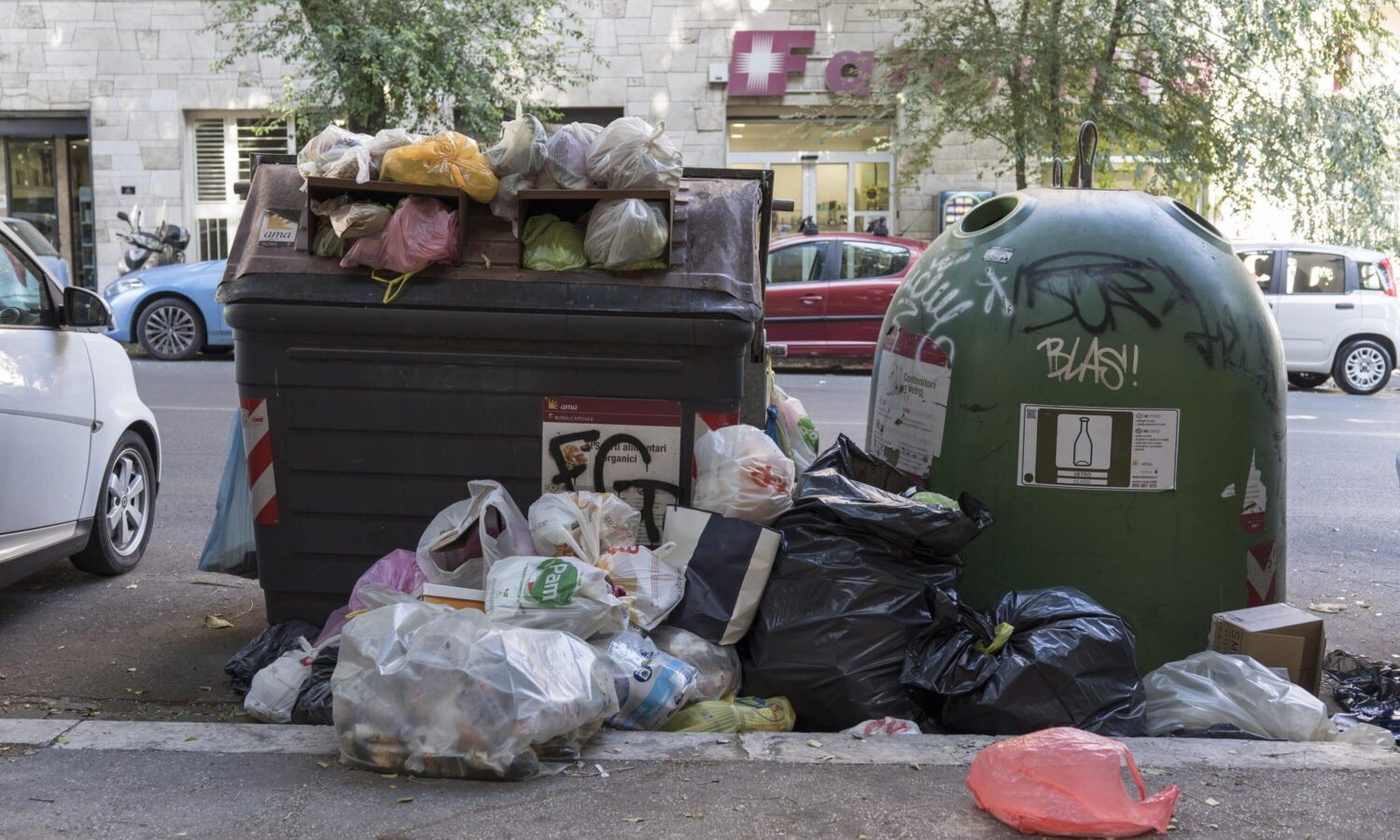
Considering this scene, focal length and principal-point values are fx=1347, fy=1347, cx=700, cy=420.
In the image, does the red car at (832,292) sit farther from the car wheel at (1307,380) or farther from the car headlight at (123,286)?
the car headlight at (123,286)

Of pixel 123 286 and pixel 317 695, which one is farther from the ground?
pixel 123 286

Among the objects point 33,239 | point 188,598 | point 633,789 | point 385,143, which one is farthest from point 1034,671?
point 33,239

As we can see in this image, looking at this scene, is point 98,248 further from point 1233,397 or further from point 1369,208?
point 1233,397

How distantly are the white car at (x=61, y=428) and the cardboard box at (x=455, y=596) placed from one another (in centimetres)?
186

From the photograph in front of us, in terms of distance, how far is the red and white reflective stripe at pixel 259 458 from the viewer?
401cm

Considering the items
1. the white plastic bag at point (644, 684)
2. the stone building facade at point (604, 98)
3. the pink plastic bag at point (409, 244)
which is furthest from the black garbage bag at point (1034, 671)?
the stone building facade at point (604, 98)

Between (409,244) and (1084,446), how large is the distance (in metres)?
2.03

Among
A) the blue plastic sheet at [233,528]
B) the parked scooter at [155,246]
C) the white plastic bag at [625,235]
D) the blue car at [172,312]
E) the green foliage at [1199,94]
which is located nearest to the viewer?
the white plastic bag at [625,235]

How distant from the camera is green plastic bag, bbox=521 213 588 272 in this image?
13.0ft

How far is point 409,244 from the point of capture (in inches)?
153

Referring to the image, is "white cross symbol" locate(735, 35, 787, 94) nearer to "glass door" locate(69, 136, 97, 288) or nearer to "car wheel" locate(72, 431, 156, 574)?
"glass door" locate(69, 136, 97, 288)

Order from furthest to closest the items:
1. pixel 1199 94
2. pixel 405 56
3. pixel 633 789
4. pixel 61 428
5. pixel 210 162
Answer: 1. pixel 210 162
2. pixel 1199 94
3. pixel 405 56
4. pixel 61 428
5. pixel 633 789

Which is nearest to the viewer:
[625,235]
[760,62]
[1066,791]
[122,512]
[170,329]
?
[1066,791]

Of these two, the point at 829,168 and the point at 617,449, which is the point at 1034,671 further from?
the point at 829,168
